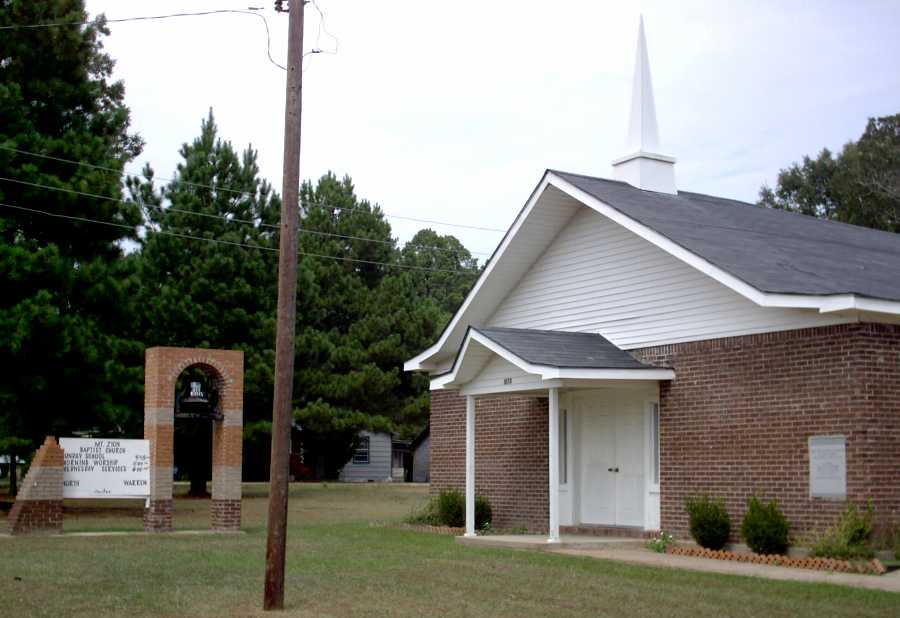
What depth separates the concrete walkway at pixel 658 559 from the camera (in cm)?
1341

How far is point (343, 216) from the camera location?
5112 cm

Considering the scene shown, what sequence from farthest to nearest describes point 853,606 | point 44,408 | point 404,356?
point 404,356, point 44,408, point 853,606

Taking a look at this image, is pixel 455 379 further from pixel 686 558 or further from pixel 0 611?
pixel 0 611

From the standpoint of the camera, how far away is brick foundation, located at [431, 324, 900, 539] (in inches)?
596

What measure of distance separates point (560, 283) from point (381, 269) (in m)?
31.9

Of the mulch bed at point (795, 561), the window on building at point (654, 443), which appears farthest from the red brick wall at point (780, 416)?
the mulch bed at point (795, 561)

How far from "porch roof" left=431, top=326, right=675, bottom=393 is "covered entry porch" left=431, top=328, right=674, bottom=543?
0.05ft

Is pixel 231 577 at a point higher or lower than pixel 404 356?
lower

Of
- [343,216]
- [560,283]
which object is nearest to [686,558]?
[560,283]

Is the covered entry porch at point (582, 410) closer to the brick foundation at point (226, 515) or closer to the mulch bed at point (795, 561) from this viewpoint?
the mulch bed at point (795, 561)

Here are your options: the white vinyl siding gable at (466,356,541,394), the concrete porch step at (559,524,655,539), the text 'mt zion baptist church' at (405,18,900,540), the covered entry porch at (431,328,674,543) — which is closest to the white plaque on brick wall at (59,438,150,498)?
the covered entry porch at (431,328,674,543)

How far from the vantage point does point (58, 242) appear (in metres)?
28.1

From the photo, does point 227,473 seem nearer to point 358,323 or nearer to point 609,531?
point 609,531

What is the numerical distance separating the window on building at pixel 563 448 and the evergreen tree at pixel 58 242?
12.0 m
